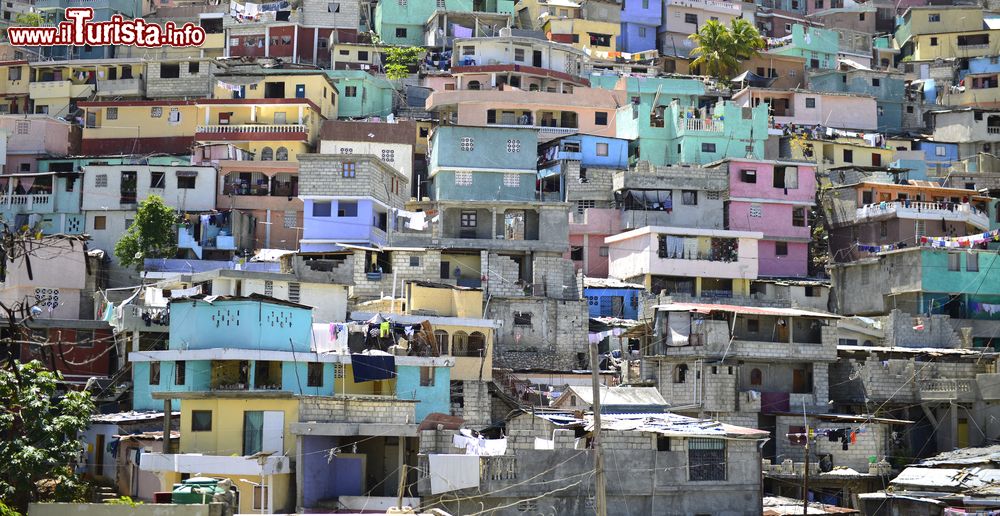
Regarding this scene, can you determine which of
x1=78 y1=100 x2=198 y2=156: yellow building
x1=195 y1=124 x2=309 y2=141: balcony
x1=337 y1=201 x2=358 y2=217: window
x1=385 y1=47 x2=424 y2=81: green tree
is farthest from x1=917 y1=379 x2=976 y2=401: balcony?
x1=385 y1=47 x2=424 y2=81: green tree

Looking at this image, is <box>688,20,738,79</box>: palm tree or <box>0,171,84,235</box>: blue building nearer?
<box>0,171,84,235</box>: blue building

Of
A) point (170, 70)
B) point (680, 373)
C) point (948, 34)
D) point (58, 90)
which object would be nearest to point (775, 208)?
point (680, 373)

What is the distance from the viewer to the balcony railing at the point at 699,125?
63.9 metres

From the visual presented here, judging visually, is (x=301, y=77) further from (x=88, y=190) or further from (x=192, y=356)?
(x=192, y=356)

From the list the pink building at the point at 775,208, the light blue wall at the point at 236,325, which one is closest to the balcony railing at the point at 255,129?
the pink building at the point at 775,208

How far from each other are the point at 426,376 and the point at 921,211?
27.5 metres

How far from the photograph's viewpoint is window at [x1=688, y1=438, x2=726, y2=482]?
3647 cm

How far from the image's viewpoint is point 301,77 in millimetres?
65625

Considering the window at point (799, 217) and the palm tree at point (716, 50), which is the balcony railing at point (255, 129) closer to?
the window at point (799, 217)

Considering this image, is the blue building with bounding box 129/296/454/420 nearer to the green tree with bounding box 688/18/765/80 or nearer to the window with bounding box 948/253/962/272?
the window with bounding box 948/253/962/272

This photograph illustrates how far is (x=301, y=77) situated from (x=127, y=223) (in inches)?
462

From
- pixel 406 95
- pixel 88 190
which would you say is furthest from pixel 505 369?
pixel 406 95

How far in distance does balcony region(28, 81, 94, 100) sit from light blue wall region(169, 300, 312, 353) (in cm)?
3473

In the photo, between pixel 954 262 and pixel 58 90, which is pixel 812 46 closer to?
pixel 954 262
